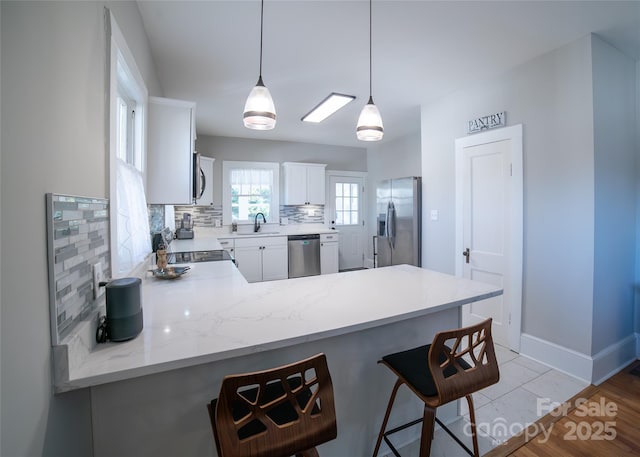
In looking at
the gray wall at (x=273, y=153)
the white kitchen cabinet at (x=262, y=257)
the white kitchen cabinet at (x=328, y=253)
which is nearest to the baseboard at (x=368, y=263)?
the white kitchen cabinet at (x=328, y=253)

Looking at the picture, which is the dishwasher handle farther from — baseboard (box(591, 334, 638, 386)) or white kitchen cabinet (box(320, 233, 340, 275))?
baseboard (box(591, 334, 638, 386))

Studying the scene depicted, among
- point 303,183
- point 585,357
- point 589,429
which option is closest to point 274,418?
point 589,429

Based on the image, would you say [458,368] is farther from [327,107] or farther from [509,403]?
[327,107]

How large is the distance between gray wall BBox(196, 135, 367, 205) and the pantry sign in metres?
3.38

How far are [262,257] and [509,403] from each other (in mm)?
3752

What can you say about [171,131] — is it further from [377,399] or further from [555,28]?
[555,28]

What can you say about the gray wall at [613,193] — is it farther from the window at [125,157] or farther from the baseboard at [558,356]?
the window at [125,157]

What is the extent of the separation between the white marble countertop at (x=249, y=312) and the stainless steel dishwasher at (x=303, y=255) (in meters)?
3.06

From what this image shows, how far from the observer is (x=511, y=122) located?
8.73 ft

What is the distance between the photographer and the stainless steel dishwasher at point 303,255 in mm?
5180

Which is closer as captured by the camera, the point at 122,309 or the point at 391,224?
the point at 122,309

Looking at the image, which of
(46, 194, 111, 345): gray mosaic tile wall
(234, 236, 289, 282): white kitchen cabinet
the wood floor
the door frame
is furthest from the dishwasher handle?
(46, 194, 111, 345): gray mosaic tile wall

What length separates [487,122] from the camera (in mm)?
2836

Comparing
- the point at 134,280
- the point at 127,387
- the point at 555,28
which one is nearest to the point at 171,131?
the point at 134,280
